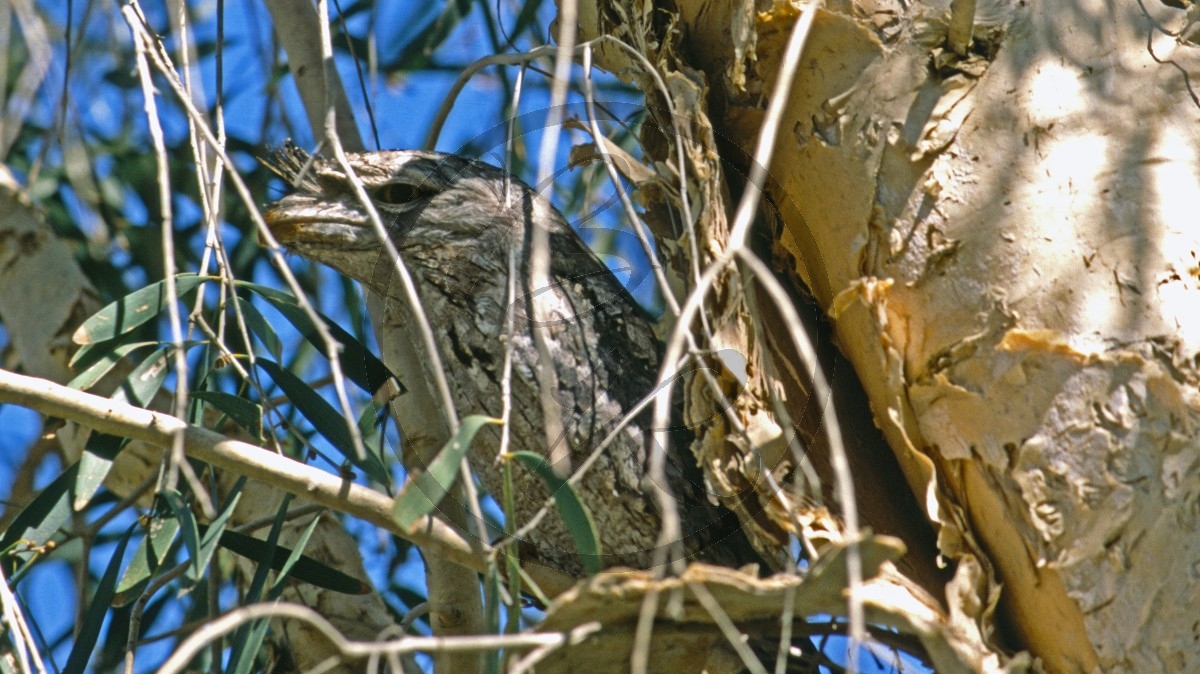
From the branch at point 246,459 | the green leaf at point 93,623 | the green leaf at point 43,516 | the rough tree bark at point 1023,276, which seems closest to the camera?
the rough tree bark at point 1023,276

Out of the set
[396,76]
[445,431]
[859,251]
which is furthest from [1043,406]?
[396,76]

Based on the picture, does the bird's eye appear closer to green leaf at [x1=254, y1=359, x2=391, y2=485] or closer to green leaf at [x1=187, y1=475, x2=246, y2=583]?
green leaf at [x1=254, y1=359, x2=391, y2=485]

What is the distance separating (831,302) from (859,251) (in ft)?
0.29

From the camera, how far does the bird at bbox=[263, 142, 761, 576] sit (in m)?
1.81

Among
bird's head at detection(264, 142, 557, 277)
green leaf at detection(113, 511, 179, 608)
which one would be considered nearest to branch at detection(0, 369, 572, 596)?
green leaf at detection(113, 511, 179, 608)

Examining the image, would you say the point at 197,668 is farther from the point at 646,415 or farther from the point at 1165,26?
the point at 1165,26

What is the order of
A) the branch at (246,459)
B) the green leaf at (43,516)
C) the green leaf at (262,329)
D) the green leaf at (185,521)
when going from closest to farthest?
the branch at (246,459) → the green leaf at (185,521) → the green leaf at (43,516) → the green leaf at (262,329)

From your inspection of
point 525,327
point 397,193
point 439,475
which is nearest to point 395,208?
point 397,193

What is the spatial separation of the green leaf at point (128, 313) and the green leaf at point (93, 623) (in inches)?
14.1

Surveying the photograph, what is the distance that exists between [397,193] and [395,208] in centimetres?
3

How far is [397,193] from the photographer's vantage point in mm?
2023

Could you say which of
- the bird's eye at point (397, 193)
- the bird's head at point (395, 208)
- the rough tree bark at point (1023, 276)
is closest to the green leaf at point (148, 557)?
the bird's head at point (395, 208)

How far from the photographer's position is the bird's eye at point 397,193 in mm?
2016

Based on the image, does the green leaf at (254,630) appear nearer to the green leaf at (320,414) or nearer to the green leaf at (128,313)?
the green leaf at (320,414)
